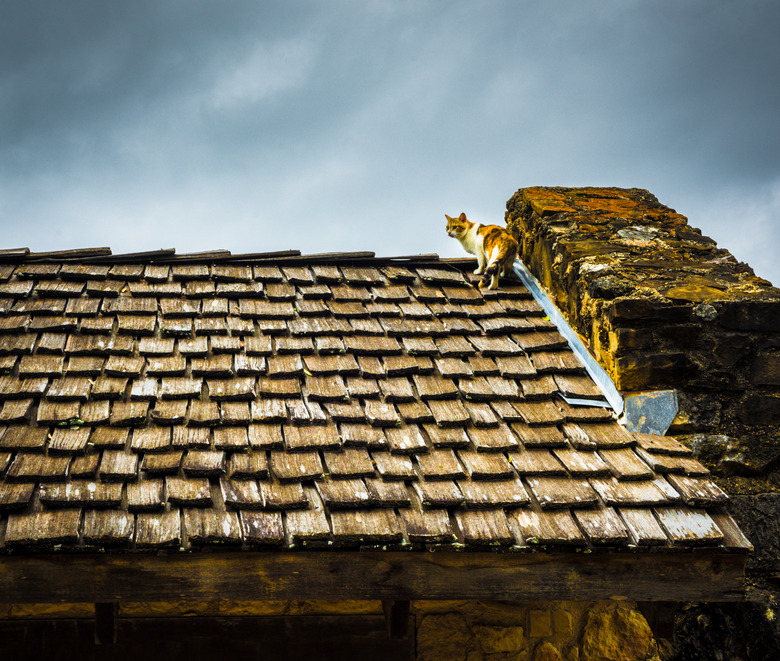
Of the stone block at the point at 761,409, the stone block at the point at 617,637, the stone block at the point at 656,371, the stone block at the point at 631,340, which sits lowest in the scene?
the stone block at the point at 617,637

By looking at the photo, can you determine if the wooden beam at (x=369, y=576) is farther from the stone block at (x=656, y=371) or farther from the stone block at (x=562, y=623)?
the stone block at (x=656, y=371)

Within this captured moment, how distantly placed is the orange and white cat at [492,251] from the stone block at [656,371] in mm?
1317

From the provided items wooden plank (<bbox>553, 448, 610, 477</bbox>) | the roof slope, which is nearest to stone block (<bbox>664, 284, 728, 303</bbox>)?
the roof slope

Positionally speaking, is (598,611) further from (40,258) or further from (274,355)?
(40,258)

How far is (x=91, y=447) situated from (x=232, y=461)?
2.07 feet

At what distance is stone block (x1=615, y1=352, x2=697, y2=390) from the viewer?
3219mm

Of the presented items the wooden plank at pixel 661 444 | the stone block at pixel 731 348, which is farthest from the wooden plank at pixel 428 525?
the stone block at pixel 731 348

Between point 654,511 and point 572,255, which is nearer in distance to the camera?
point 654,511

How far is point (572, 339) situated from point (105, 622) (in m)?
2.89

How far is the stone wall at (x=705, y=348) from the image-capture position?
292 cm

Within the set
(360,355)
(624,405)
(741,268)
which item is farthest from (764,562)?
(360,355)

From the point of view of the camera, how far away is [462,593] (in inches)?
97.1

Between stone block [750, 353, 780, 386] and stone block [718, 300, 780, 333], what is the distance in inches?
6.4

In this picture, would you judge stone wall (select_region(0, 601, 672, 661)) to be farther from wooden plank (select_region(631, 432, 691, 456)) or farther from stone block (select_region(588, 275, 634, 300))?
stone block (select_region(588, 275, 634, 300))
